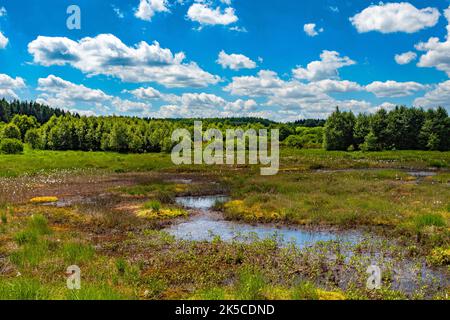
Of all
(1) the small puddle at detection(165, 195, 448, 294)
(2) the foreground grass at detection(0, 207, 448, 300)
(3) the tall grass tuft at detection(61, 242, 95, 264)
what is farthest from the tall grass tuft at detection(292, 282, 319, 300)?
(3) the tall grass tuft at detection(61, 242, 95, 264)

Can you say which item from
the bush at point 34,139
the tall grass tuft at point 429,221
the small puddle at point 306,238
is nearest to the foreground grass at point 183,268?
the small puddle at point 306,238

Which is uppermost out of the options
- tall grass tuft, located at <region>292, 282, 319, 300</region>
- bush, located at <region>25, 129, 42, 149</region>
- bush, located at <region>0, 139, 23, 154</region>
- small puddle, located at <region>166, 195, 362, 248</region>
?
bush, located at <region>25, 129, 42, 149</region>

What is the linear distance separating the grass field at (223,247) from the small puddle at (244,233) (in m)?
0.95

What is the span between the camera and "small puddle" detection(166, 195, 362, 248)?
18.5 m

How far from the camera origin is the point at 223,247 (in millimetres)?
16547

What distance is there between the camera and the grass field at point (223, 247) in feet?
37.0

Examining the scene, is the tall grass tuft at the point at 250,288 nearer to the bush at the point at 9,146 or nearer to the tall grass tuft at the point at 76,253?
the tall grass tuft at the point at 76,253

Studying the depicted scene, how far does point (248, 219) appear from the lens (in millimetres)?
23344

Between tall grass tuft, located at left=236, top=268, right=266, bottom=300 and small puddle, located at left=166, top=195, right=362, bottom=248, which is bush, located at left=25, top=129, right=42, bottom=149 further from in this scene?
tall grass tuft, located at left=236, top=268, right=266, bottom=300

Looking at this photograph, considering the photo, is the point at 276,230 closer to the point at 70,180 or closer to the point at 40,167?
the point at 70,180

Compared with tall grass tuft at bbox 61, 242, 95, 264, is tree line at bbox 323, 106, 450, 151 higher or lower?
higher

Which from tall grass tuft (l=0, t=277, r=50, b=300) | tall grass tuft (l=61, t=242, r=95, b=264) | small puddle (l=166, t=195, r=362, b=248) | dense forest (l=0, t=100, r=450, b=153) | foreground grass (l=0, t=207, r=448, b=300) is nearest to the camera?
tall grass tuft (l=0, t=277, r=50, b=300)

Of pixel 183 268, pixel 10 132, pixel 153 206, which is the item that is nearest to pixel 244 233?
pixel 183 268

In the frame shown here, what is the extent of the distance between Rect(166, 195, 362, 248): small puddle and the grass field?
0.95 metres
